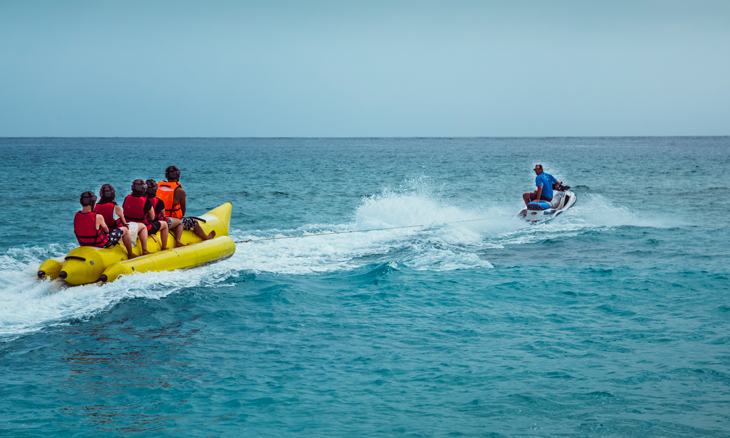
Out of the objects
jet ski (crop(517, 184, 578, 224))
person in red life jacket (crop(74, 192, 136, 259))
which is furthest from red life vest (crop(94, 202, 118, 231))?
jet ski (crop(517, 184, 578, 224))

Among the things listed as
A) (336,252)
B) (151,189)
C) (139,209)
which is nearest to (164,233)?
(139,209)

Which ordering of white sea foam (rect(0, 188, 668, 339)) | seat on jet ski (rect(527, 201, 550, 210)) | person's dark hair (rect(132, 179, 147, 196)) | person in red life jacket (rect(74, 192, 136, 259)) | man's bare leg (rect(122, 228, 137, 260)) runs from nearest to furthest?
white sea foam (rect(0, 188, 668, 339)), person in red life jacket (rect(74, 192, 136, 259)), man's bare leg (rect(122, 228, 137, 260)), person's dark hair (rect(132, 179, 147, 196)), seat on jet ski (rect(527, 201, 550, 210))

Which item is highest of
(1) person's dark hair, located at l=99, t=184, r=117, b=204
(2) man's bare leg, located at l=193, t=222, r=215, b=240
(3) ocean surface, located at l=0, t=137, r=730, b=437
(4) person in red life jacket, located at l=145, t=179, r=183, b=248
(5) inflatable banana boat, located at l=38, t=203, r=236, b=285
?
(1) person's dark hair, located at l=99, t=184, r=117, b=204

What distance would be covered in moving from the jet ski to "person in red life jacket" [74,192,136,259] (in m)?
10.1

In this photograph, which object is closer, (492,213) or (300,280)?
(300,280)

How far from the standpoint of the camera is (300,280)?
31.0ft

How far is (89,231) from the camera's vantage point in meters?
8.15

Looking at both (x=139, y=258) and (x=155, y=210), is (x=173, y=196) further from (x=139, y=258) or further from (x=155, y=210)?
(x=139, y=258)

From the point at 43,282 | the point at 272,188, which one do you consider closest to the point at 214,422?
the point at 43,282

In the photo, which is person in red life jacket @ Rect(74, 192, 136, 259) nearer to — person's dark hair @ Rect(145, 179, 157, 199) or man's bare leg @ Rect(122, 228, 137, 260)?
man's bare leg @ Rect(122, 228, 137, 260)

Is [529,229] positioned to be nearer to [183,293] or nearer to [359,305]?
[359,305]

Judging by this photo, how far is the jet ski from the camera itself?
14.9 m

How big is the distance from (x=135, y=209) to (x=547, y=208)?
1051 centimetres

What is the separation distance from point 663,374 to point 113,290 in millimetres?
7116
